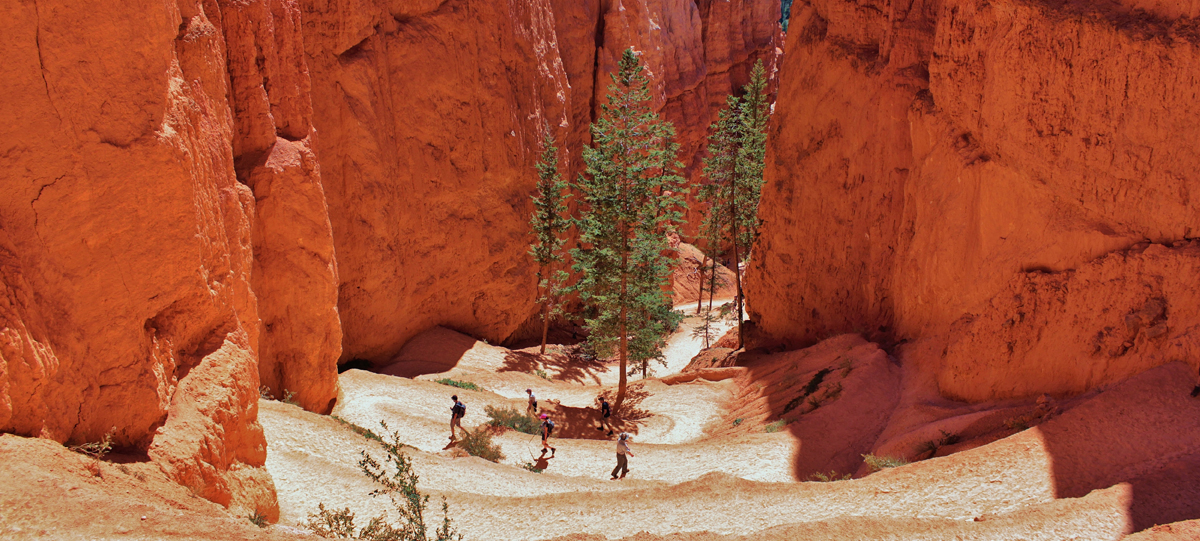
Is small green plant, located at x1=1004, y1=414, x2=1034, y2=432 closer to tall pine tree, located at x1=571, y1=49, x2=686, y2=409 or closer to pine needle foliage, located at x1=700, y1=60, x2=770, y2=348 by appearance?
tall pine tree, located at x1=571, y1=49, x2=686, y2=409

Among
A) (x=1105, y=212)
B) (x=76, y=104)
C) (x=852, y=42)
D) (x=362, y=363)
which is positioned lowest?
(x=362, y=363)

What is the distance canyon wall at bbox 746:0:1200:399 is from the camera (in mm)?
10398

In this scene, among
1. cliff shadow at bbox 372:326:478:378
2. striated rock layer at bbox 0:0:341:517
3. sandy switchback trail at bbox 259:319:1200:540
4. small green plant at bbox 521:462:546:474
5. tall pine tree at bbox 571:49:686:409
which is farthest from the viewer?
cliff shadow at bbox 372:326:478:378

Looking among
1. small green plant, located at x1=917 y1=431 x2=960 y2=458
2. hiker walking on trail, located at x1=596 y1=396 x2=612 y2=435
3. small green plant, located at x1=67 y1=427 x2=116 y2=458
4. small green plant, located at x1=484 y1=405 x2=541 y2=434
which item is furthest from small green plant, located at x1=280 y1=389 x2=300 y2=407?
small green plant, located at x1=917 y1=431 x2=960 y2=458

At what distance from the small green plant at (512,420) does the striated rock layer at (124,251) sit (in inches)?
331

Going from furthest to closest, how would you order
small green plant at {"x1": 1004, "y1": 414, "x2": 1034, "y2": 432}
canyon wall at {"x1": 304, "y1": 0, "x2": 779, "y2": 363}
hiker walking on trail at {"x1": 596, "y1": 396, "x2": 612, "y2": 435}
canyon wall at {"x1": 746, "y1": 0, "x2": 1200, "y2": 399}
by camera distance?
canyon wall at {"x1": 304, "y1": 0, "x2": 779, "y2": 363}, hiker walking on trail at {"x1": 596, "y1": 396, "x2": 612, "y2": 435}, small green plant at {"x1": 1004, "y1": 414, "x2": 1034, "y2": 432}, canyon wall at {"x1": 746, "y1": 0, "x2": 1200, "y2": 399}

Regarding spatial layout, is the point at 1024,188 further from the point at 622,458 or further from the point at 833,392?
the point at 622,458

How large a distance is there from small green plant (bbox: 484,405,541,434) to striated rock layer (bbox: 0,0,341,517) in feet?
27.5

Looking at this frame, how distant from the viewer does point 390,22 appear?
80.3ft

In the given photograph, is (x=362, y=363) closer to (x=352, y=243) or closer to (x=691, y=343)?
(x=352, y=243)

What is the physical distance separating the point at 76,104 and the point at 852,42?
19147 millimetres

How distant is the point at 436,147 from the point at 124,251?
63.6 ft

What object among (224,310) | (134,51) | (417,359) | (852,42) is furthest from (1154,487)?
(417,359)

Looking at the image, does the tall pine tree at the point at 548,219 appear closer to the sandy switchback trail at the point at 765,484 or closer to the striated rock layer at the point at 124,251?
the sandy switchback trail at the point at 765,484
